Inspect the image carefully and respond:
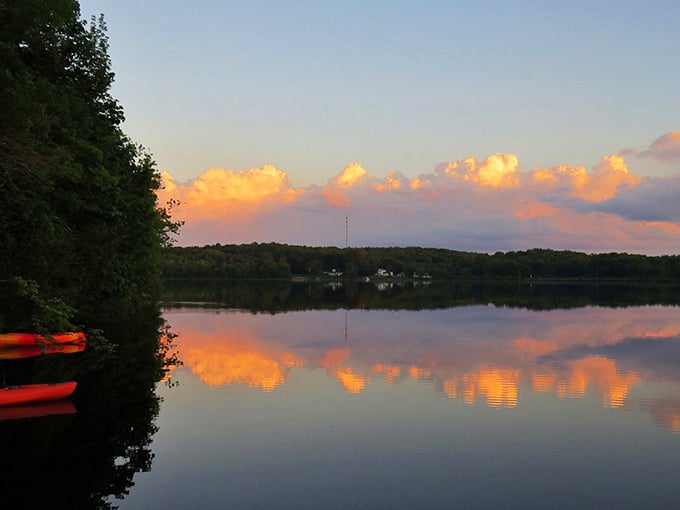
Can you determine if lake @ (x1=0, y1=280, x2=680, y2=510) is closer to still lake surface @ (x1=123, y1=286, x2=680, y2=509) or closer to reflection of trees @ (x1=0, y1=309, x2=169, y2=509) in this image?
still lake surface @ (x1=123, y1=286, x2=680, y2=509)

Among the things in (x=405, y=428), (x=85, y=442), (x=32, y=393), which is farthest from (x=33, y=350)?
(x=405, y=428)

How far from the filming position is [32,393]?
19672mm

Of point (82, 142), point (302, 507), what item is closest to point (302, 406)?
point (302, 507)

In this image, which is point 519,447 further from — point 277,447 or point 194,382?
point 194,382

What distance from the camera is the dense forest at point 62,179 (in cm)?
2214

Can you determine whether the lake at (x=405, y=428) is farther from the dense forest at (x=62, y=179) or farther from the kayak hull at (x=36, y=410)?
the dense forest at (x=62, y=179)

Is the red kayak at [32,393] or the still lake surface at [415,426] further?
the red kayak at [32,393]

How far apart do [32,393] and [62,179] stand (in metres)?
12.9

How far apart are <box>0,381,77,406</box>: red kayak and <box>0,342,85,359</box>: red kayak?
6769mm

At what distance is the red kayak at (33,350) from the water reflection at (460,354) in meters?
5.35

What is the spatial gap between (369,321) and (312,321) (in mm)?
5161

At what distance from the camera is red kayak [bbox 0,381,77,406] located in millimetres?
19203

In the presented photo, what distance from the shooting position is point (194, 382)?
88.7 ft

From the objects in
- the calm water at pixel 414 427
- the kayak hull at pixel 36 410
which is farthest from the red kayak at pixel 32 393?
the calm water at pixel 414 427
